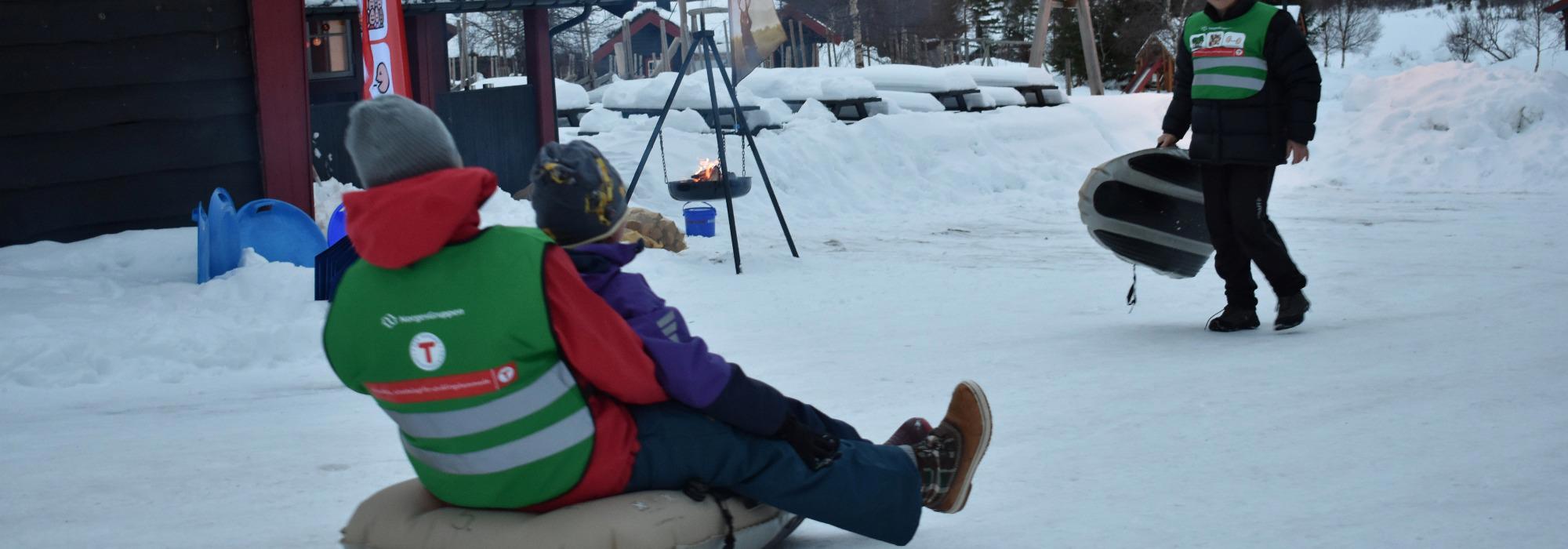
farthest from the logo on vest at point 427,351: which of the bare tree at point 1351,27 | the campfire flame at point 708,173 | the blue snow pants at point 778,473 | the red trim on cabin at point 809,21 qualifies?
the bare tree at point 1351,27

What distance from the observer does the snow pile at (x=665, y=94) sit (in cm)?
1628

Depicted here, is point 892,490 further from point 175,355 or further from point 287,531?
point 175,355

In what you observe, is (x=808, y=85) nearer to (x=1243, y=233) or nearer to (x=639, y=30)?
(x=1243, y=233)

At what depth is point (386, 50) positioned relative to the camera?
27.7 ft

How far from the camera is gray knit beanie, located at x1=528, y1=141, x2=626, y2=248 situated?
2.78 metres

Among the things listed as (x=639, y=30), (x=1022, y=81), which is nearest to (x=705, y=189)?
(x=1022, y=81)

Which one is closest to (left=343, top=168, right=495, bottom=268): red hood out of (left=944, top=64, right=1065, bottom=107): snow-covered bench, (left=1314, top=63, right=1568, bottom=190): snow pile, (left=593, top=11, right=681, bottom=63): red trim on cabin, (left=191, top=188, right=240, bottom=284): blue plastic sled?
(left=191, top=188, right=240, bottom=284): blue plastic sled

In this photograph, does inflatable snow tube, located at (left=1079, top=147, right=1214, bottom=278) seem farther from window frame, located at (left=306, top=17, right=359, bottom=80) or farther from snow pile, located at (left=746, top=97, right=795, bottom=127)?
snow pile, located at (left=746, top=97, right=795, bottom=127)

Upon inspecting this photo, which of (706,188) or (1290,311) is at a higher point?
(706,188)

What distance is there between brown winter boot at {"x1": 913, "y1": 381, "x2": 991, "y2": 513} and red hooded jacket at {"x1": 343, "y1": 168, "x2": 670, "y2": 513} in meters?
0.72

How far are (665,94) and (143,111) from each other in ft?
31.6

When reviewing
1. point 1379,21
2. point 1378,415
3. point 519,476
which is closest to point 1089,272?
point 1378,415

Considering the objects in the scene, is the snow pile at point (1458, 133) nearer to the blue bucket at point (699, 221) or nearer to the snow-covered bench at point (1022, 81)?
the snow-covered bench at point (1022, 81)

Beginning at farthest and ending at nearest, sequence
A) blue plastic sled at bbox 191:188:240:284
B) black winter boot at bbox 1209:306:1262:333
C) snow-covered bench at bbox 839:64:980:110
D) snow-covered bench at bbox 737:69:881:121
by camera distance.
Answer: snow-covered bench at bbox 839:64:980:110
snow-covered bench at bbox 737:69:881:121
blue plastic sled at bbox 191:188:240:284
black winter boot at bbox 1209:306:1262:333
